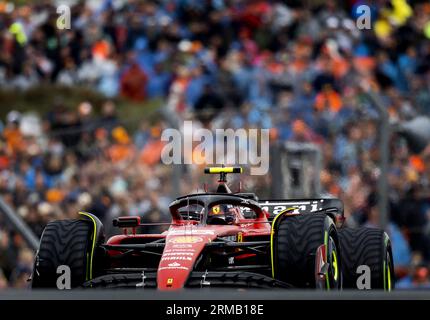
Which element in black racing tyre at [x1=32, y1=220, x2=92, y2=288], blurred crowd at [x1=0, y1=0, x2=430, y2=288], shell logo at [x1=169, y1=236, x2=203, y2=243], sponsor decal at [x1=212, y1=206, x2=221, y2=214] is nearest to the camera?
shell logo at [x1=169, y1=236, x2=203, y2=243]

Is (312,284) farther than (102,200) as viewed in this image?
No

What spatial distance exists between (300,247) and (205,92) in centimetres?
804

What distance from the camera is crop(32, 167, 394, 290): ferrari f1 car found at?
9656mm

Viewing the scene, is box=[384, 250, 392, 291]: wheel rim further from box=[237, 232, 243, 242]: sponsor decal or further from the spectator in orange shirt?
the spectator in orange shirt

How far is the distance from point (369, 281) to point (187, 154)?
439cm

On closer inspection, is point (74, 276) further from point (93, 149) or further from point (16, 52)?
point (16, 52)

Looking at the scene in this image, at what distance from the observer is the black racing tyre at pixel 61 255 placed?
10.4 meters

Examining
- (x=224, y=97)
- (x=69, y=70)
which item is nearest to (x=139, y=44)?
(x=69, y=70)

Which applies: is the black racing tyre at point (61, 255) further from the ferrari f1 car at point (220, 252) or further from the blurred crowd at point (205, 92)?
the blurred crowd at point (205, 92)

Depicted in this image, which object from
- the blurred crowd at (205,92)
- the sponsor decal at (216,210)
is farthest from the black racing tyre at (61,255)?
the blurred crowd at (205,92)

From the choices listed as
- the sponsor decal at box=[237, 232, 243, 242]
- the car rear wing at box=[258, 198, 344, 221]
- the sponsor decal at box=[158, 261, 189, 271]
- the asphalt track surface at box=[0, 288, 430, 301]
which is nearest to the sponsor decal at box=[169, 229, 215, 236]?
the sponsor decal at box=[237, 232, 243, 242]

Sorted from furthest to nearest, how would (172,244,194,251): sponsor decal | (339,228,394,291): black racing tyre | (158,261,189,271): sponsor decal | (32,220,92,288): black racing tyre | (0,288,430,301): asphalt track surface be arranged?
(339,228,394,291): black racing tyre
(32,220,92,288): black racing tyre
(172,244,194,251): sponsor decal
(158,261,189,271): sponsor decal
(0,288,430,301): asphalt track surface
